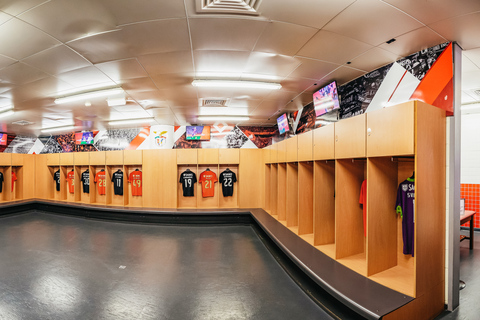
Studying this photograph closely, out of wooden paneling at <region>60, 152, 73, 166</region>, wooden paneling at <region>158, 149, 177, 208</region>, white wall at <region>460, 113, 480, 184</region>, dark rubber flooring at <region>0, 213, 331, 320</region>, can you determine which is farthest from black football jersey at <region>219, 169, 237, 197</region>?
white wall at <region>460, 113, 480, 184</region>

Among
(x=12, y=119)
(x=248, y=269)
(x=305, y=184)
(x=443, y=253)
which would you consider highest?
(x=12, y=119)

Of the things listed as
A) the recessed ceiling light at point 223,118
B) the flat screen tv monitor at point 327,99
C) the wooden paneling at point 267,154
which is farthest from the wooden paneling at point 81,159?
the flat screen tv monitor at point 327,99

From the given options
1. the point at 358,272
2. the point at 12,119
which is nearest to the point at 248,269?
the point at 358,272

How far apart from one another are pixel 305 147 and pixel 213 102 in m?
2.40

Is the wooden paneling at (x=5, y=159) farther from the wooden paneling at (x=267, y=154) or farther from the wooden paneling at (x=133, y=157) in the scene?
the wooden paneling at (x=267, y=154)

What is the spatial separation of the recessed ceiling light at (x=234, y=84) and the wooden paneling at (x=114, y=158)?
14.2 ft

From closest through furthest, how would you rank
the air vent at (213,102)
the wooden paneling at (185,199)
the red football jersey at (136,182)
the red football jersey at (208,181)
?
the air vent at (213,102) → the red football jersey at (208,181) → the wooden paneling at (185,199) → the red football jersey at (136,182)

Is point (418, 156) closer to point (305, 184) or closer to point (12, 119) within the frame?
point (305, 184)

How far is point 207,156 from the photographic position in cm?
621

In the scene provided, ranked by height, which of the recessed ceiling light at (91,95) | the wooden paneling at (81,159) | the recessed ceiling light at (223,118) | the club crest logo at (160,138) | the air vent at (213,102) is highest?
the air vent at (213,102)

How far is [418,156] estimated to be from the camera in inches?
75.7

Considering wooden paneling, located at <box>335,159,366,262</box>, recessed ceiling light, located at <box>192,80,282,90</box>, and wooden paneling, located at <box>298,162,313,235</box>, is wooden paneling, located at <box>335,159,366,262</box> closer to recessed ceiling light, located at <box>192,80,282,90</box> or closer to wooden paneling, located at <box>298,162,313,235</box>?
wooden paneling, located at <box>298,162,313,235</box>

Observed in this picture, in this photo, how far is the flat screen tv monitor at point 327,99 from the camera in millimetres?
3686

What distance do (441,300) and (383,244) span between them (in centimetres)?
68
